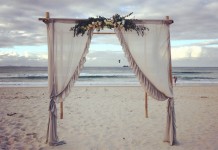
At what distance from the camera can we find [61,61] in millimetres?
5598

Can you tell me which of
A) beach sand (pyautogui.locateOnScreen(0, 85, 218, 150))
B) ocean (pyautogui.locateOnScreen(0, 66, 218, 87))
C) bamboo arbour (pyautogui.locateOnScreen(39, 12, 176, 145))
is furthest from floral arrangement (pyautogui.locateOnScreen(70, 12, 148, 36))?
ocean (pyautogui.locateOnScreen(0, 66, 218, 87))

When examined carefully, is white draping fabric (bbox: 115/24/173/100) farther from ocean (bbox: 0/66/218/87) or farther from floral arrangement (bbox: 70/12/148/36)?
ocean (bbox: 0/66/218/87)

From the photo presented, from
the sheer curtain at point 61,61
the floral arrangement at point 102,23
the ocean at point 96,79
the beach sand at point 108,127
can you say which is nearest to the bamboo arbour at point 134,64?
the sheer curtain at point 61,61

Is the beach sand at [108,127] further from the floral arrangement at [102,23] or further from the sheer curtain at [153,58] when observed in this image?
the floral arrangement at [102,23]

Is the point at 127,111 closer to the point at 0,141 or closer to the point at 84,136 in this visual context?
the point at 84,136

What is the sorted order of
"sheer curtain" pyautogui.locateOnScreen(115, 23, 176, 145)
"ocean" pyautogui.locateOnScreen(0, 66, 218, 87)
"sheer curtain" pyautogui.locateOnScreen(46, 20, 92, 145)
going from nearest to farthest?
Result: "sheer curtain" pyautogui.locateOnScreen(46, 20, 92, 145), "sheer curtain" pyautogui.locateOnScreen(115, 23, 176, 145), "ocean" pyautogui.locateOnScreen(0, 66, 218, 87)

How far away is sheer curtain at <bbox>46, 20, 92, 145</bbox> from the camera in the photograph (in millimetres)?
5508

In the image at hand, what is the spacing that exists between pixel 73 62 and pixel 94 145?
1.90 metres

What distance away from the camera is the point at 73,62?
5.64m

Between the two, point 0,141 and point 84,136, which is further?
point 84,136

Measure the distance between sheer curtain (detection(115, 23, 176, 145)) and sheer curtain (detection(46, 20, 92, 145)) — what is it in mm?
983

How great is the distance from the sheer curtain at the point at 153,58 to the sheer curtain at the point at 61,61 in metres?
0.98

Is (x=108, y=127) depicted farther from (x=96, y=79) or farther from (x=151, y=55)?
(x=96, y=79)

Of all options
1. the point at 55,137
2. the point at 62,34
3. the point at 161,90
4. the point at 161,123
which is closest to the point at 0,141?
the point at 55,137
